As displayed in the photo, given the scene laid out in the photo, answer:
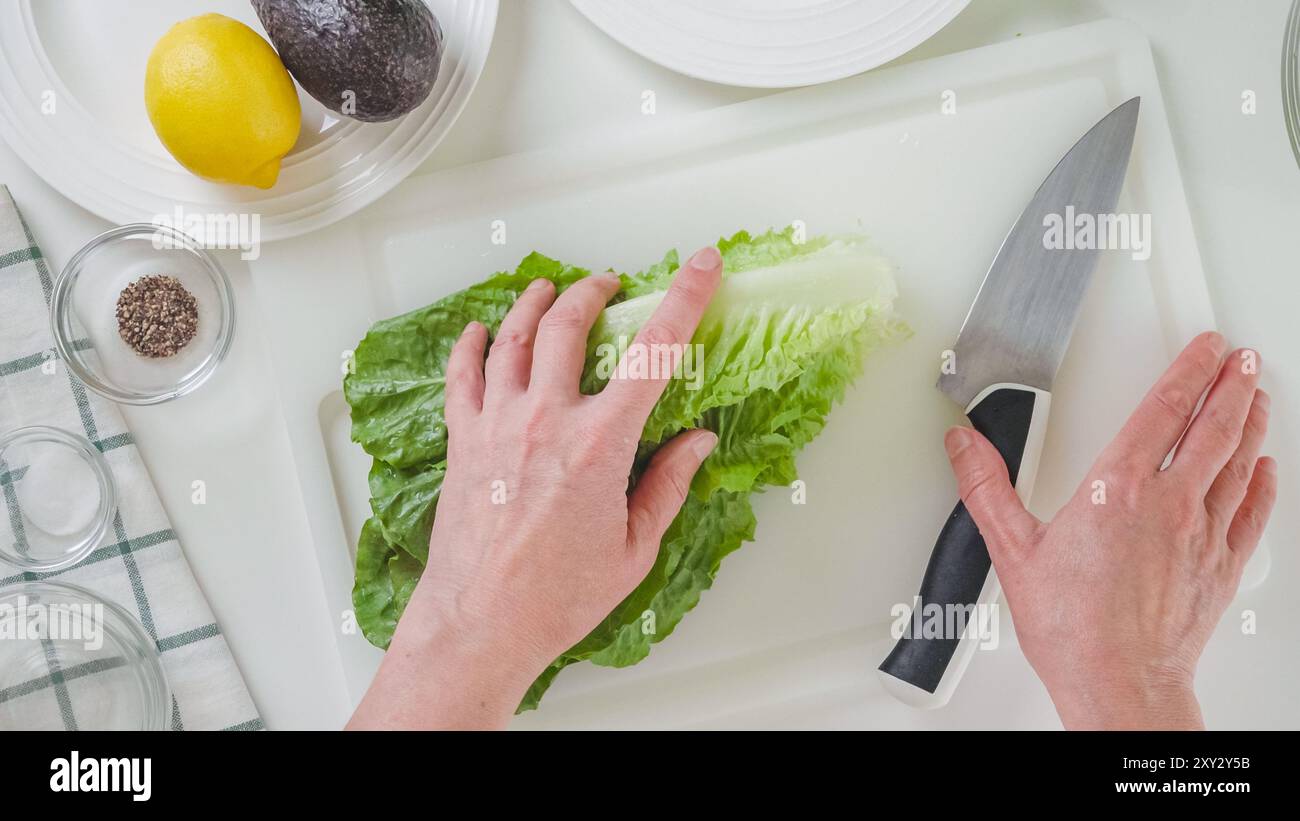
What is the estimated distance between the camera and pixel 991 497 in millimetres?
1313

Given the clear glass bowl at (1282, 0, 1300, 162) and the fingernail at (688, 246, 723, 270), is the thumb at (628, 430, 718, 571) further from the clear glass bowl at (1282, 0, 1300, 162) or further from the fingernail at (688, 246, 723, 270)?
the clear glass bowl at (1282, 0, 1300, 162)

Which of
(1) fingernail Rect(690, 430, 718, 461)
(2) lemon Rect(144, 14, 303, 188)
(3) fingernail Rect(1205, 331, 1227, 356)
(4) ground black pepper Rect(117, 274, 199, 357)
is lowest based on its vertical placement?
(1) fingernail Rect(690, 430, 718, 461)

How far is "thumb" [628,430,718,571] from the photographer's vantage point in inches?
48.0

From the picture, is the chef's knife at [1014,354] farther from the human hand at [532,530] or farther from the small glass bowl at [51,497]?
the small glass bowl at [51,497]

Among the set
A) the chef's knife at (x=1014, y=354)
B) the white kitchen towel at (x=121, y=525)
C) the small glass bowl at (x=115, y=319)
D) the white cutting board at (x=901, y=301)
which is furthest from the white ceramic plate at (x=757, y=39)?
the white kitchen towel at (x=121, y=525)

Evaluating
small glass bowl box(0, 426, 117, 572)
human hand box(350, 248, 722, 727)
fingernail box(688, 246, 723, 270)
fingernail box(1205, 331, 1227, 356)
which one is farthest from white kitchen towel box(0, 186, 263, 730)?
fingernail box(1205, 331, 1227, 356)

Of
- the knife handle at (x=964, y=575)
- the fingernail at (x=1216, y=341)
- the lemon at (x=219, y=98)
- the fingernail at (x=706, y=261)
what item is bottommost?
the knife handle at (x=964, y=575)

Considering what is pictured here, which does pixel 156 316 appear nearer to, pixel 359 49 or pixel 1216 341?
pixel 359 49

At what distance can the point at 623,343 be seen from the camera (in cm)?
126

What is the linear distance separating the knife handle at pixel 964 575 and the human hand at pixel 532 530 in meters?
0.41

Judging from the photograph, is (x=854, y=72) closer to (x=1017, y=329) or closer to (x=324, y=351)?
(x=1017, y=329)

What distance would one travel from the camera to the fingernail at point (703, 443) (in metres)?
1.25

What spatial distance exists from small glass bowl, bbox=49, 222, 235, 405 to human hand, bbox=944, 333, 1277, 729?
1.07 meters

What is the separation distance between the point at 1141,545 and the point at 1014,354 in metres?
0.31
